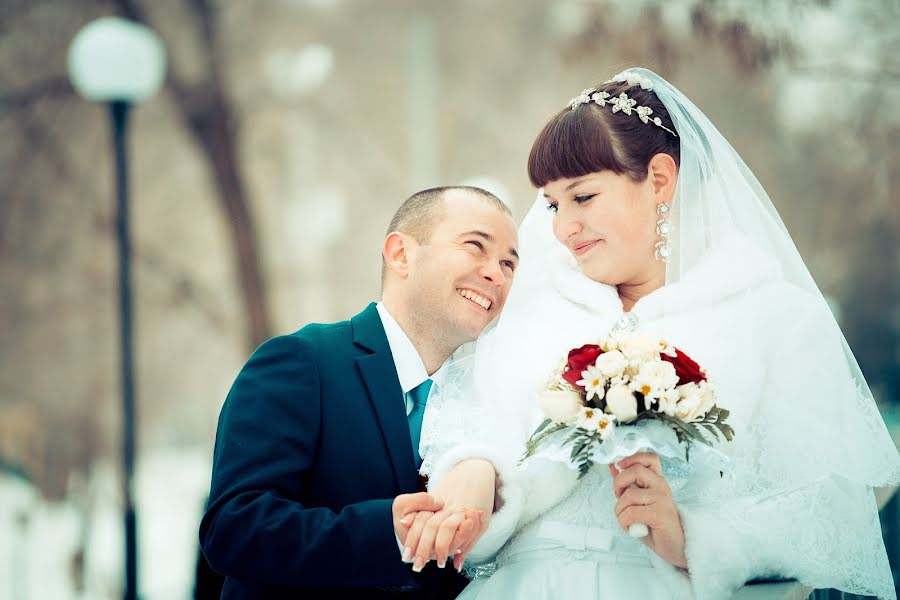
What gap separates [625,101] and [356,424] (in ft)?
4.61

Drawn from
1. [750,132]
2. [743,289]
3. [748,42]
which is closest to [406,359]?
[743,289]

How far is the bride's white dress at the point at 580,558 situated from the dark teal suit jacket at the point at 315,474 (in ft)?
1.01

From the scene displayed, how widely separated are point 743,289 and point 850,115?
595 centimetres

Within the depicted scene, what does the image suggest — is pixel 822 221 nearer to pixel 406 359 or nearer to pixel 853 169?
pixel 853 169

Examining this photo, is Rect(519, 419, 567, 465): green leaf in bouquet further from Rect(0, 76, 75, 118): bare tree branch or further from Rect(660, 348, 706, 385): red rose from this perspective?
Rect(0, 76, 75, 118): bare tree branch

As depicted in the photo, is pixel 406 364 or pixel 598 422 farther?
pixel 406 364

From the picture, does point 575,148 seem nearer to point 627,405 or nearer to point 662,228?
point 662,228

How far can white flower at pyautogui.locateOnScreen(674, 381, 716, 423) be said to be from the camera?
2.88 meters

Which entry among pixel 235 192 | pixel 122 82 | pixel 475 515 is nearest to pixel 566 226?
pixel 475 515

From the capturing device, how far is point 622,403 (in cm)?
287

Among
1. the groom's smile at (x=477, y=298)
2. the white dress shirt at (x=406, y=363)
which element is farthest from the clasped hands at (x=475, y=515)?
the groom's smile at (x=477, y=298)

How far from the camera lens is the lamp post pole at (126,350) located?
7.60 m

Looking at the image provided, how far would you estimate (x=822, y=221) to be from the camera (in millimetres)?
11484

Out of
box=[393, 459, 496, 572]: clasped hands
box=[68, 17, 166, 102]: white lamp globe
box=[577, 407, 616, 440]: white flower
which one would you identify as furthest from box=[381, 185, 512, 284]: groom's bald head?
box=[68, 17, 166, 102]: white lamp globe
